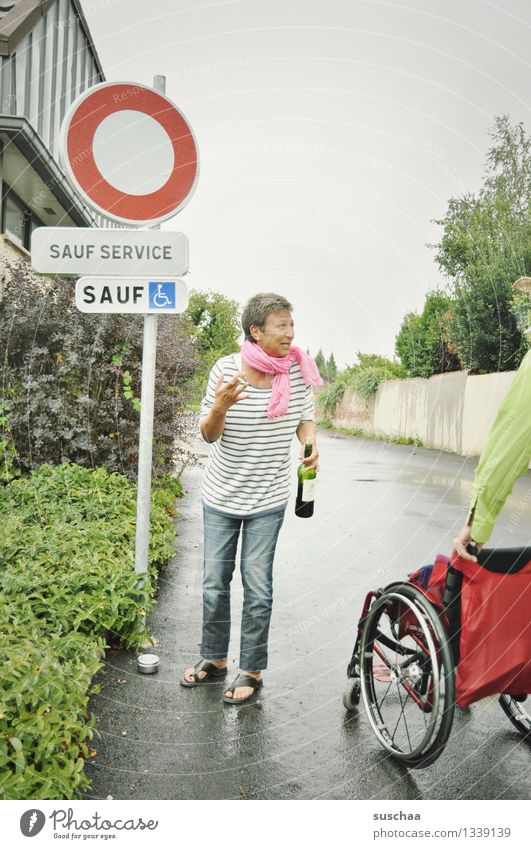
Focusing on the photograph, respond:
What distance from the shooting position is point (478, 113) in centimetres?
233

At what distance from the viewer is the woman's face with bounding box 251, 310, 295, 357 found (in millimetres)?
2737

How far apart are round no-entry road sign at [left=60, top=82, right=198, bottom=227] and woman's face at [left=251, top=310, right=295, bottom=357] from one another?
0.67m

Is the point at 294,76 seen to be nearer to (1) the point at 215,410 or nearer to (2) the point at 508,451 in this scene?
(1) the point at 215,410

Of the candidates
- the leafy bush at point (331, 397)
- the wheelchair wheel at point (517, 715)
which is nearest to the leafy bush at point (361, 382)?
the leafy bush at point (331, 397)

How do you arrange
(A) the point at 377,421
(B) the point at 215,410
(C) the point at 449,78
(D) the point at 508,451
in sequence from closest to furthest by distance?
1. (D) the point at 508,451
2. (C) the point at 449,78
3. (B) the point at 215,410
4. (A) the point at 377,421

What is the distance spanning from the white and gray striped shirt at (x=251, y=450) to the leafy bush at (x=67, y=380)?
2896 millimetres

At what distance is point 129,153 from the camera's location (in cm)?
286

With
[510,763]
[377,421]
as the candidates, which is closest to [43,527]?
[510,763]

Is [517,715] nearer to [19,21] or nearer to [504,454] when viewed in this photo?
[504,454]

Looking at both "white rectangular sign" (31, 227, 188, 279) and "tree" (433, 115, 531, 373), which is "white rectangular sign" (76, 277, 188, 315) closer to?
"white rectangular sign" (31, 227, 188, 279)

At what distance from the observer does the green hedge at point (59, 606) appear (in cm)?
202

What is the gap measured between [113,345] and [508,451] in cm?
468

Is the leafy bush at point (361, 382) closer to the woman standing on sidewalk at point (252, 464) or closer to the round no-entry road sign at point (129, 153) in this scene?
the woman standing on sidewalk at point (252, 464)

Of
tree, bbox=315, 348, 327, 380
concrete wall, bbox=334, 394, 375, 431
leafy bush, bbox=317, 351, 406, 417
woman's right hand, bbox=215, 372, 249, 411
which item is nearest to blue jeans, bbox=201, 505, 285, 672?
woman's right hand, bbox=215, 372, 249, 411
